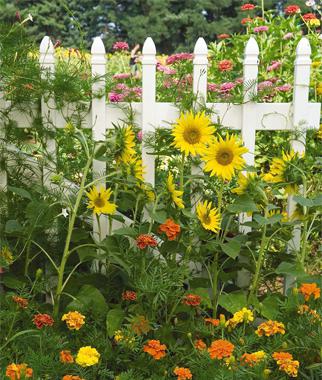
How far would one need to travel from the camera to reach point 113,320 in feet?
7.85

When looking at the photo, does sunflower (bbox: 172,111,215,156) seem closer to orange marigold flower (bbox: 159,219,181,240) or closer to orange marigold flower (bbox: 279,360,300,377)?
orange marigold flower (bbox: 159,219,181,240)

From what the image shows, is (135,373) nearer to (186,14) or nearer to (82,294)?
(82,294)

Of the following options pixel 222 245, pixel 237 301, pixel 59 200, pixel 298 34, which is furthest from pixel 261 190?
pixel 298 34

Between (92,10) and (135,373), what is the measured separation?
18517 millimetres

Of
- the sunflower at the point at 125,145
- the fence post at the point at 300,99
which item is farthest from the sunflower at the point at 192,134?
the fence post at the point at 300,99

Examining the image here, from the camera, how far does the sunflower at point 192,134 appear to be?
2.55 m

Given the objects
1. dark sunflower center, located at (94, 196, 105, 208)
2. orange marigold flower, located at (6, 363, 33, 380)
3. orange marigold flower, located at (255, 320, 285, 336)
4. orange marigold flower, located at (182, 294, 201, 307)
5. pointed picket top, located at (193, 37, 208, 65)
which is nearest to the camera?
orange marigold flower, located at (6, 363, 33, 380)

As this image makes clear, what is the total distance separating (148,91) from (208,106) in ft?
0.89

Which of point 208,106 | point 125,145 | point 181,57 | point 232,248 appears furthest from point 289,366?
point 181,57

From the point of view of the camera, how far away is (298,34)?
4328mm

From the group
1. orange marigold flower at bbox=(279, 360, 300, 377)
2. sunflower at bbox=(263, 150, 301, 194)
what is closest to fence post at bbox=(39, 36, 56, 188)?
sunflower at bbox=(263, 150, 301, 194)

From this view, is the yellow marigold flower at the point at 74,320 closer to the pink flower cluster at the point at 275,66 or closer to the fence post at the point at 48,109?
the fence post at the point at 48,109

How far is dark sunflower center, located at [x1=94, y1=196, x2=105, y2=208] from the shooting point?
2.59m

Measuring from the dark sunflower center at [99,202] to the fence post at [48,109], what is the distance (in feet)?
1.30
